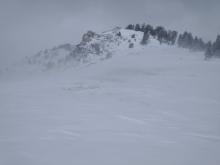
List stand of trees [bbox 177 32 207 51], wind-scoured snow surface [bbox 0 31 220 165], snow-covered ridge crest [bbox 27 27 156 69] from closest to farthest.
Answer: wind-scoured snow surface [bbox 0 31 220 165]
stand of trees [bbox 177 32 207 51]
snow-covered ridge crest [bbox 27 27 156 69]

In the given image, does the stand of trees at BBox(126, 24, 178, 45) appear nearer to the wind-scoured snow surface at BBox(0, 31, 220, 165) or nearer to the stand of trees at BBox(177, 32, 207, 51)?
the stand of trees at BBox(177, 32, 207, 51)

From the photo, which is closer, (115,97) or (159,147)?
(159,147)

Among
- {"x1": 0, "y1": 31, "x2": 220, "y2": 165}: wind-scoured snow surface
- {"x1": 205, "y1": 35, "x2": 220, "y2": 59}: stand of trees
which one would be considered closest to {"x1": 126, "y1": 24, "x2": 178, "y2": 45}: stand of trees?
{"x1": 205, "y1": 35, "x2": 220, "y2": 59}: stand of trees

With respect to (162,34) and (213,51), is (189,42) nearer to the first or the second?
(162,34)

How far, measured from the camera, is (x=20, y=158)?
539cm

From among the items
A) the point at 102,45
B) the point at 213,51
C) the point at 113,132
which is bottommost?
the point at 113,132

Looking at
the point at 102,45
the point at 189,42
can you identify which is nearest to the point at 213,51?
the point at 189,42

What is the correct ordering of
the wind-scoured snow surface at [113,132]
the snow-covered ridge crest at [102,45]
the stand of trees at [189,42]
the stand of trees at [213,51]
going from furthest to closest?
the snow-covered ridge crest at [102,45], the stand of trees at [189,42], the stand of trees at [213,51], the wind-scoured snow surface at [113,132]

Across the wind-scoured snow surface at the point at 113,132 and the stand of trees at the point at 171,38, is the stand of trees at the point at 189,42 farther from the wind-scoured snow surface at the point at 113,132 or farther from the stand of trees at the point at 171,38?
the wind-scoured snow surface at the point at 113,132

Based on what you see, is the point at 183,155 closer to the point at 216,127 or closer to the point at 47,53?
the point at 216,127

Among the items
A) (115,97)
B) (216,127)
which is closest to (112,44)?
(115,97)

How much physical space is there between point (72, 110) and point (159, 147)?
17.2ft

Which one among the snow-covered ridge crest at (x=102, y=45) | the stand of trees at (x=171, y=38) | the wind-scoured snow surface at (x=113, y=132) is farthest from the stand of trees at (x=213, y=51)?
the snow-covered ridge crest at (x=102, y=45)

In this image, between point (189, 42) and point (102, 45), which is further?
point (102, 45)
